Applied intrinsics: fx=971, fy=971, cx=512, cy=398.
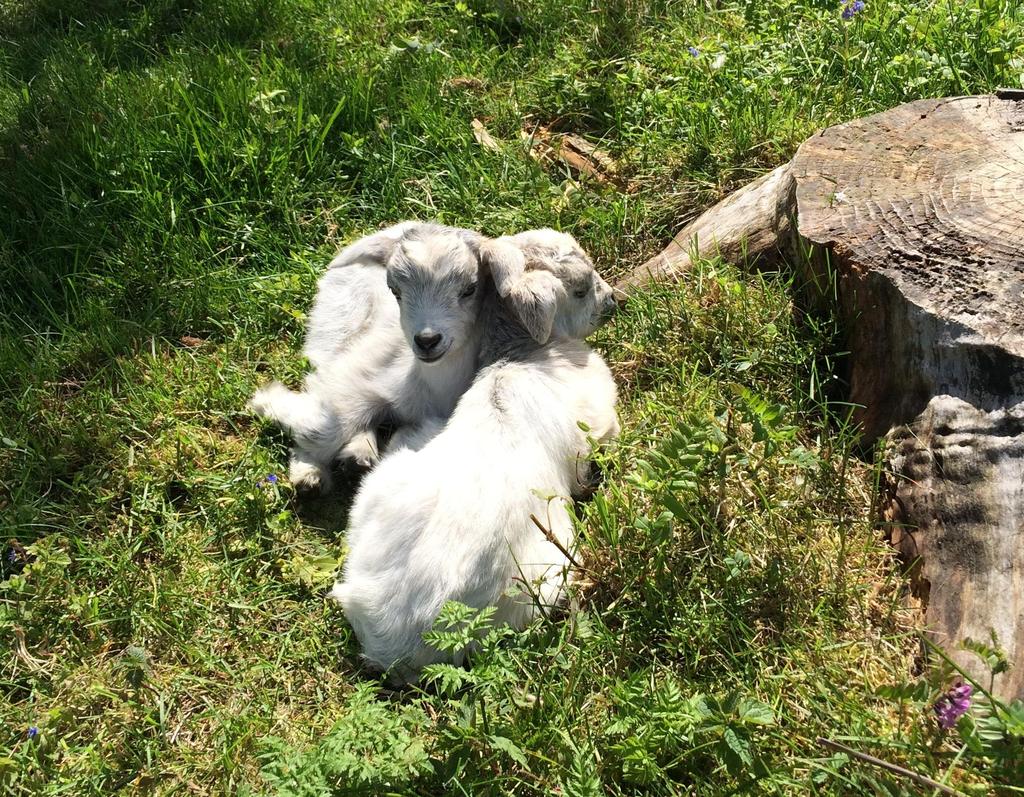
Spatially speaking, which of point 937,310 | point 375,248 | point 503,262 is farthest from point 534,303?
point 937,310

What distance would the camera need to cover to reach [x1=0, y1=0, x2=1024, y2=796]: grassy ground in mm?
3037

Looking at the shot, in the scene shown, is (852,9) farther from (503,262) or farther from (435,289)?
(435,289)

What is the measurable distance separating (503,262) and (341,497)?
1266mm

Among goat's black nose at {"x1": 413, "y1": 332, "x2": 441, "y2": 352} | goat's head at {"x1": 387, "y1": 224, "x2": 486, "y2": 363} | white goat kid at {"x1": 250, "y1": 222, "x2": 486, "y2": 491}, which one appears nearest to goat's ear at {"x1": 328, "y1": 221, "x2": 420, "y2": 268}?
white goat kid at {"x1": 250, "y1": 222, "x2": 486, "y2": 491}

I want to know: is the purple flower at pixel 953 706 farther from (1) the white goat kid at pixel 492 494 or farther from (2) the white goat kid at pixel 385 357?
(2) the white goat kid at pixel 385 357

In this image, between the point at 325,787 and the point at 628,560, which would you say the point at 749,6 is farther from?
the point at 325,787

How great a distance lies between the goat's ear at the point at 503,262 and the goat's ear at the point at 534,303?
0.03m

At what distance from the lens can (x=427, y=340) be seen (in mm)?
4094

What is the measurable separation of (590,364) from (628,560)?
106 cm

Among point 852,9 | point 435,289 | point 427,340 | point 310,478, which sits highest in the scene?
point 852,9

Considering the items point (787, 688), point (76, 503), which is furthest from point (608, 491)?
point (76, 503)

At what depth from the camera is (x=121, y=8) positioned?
6648mm

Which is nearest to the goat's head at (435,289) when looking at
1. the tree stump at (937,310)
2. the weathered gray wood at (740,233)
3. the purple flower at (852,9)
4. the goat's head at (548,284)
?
the goat's head at (548,284)

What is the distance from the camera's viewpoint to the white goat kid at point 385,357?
4223 mm
